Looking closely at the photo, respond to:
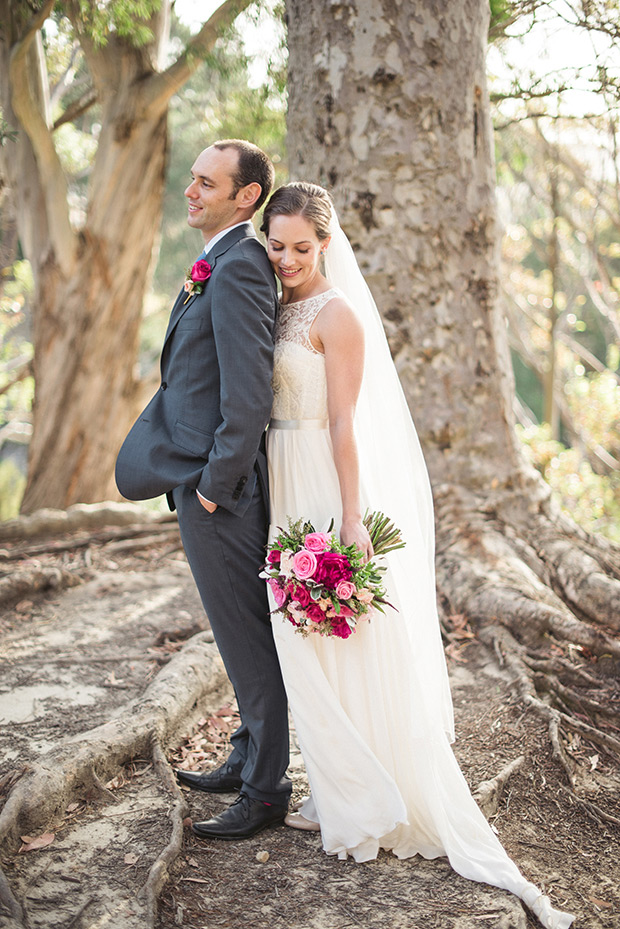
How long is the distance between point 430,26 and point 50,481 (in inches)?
232

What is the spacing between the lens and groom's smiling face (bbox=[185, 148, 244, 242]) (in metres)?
2.60

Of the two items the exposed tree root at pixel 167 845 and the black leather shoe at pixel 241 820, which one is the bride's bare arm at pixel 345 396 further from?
the exposed tree root at pixel 167 845

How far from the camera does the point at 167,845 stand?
97.3 inches

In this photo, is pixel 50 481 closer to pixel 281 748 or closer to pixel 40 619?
pixel 40 619

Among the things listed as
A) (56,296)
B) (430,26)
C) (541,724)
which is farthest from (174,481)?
(56,296)

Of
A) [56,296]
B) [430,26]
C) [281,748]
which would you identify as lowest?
[281,748]

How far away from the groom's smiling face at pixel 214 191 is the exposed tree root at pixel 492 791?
7.59ft

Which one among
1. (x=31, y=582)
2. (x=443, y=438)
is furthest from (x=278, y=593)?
(x=31, y=582)

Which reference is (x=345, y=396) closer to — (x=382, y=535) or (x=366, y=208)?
(x=382, y=535)

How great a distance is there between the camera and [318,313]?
2.54 m

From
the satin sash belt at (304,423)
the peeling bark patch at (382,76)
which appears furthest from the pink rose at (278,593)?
the peeling bark patch at (382,76)

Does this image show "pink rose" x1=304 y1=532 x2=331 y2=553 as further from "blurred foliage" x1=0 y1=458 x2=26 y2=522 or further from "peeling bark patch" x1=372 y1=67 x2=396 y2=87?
"blurred foliage" x1=0 y1=458 x2=26 y2=522

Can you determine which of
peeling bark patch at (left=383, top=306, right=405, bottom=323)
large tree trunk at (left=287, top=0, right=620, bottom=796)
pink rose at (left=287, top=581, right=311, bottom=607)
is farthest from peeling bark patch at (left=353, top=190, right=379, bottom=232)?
pink rose at (left=287, top=581, right=311, bottom=607)

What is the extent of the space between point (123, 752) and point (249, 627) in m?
0.83
